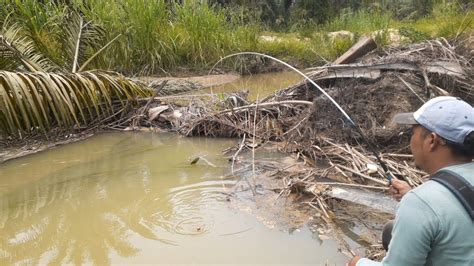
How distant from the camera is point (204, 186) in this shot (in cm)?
461

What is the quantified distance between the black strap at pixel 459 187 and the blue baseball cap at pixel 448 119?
14 cm

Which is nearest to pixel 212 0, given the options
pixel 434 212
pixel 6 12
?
pixel 6 12

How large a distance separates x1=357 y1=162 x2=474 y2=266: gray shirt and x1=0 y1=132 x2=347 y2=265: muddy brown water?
1.61 metres

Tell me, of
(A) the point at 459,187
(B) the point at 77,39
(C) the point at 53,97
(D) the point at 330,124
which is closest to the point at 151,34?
(B) the point at 77,39

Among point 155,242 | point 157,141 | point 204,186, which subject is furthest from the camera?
point 157,141

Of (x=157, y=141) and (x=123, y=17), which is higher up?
(x=123, y=17)

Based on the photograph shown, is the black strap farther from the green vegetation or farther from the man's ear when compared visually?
the green vegetation

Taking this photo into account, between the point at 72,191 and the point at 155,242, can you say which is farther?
the point at 72,191

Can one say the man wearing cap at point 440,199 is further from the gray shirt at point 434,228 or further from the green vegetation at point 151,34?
the green vegetation at point 151,34

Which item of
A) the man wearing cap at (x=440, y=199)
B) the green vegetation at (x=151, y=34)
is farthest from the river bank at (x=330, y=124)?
the man wearing cap at (x=440, y=199)

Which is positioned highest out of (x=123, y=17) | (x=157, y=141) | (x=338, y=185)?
(x=123, y=17)

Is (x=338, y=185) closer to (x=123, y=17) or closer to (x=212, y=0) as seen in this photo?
(x=123, y=17)

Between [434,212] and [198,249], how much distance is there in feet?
7.05

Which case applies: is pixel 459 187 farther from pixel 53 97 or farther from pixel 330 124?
pixel 53 97
